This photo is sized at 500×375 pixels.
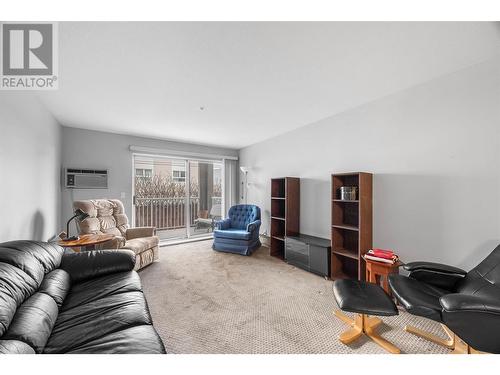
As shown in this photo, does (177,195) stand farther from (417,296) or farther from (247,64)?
(417,296)

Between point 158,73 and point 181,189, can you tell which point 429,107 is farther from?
point 181,189

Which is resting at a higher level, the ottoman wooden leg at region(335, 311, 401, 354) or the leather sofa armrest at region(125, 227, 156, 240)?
the leather sofa armrest at region(125, 227, 156, 240)

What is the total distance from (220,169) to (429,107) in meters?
4.42

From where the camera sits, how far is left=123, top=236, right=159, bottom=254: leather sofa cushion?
2.97m

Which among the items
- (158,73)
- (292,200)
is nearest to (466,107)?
(292,200)

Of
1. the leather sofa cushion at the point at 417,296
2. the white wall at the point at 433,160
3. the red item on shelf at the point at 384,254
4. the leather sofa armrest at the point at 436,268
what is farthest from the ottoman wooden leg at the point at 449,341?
the white wall at the point at 433,160

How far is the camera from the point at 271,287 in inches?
104

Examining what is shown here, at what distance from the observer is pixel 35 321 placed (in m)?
1.13

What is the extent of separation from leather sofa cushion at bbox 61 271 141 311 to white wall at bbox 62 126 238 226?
2736 millimetres

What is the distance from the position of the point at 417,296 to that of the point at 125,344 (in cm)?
193

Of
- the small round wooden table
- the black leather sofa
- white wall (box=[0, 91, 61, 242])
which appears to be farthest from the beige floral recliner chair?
the black leather sofa

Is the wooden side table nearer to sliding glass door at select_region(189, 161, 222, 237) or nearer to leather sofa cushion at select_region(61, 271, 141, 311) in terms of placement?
leather sofa cushion at select_region(61, 271, 141, 311)

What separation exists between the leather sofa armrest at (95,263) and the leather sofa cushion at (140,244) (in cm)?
95

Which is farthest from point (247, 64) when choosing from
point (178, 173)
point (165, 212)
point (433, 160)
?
point (165, 212)
